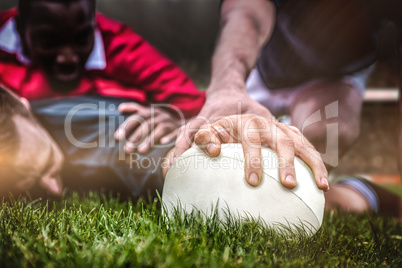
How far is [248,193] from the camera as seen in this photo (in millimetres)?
1038

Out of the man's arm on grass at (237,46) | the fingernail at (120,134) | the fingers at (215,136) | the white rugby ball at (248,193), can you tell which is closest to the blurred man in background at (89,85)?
the fingernail at (120,134)

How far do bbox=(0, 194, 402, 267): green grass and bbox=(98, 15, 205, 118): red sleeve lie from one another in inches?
33.9

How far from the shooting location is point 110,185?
168 centimetres

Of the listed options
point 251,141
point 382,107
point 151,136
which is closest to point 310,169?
point 251,141

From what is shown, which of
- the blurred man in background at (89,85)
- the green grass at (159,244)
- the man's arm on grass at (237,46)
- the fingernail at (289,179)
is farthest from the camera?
the blurred man in background at (89,85)

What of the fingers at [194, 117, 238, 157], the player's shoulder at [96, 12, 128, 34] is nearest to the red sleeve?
the player's shoulder at [96, 12, 128, 34]

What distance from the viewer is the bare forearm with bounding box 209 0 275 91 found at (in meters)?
1.59

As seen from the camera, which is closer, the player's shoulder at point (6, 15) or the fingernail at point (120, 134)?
the fingernail at point (120, 134)

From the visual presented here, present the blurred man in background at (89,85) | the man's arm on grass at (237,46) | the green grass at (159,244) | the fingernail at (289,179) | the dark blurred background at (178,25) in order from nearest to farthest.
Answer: the green grass at (159,244)
the fingernail at (289,179)
the man's arm on grass at (237,46)
the blurred man in background at (89,85)
the dark blurred background at (178,25)

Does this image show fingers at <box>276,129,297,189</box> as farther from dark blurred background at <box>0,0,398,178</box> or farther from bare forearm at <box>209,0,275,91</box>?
dark blurred background at <box>0,0,398,178</box>

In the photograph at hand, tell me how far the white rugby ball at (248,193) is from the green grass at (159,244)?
0.16ft

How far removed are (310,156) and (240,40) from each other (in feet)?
2.60

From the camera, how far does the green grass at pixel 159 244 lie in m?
0.79

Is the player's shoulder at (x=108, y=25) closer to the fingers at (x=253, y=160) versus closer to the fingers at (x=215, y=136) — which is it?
the fingers at (x=215, y=136)
